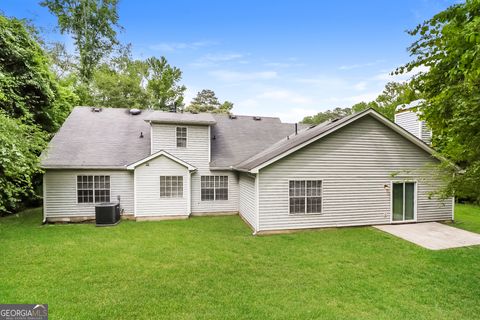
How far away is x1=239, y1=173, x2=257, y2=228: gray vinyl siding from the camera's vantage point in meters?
9.08

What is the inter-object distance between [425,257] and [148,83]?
2904 cm

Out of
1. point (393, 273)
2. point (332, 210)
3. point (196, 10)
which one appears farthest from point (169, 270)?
point (196, 10)

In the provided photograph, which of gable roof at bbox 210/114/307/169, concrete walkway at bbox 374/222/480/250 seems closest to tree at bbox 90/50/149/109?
gable roof at bbox 210/114/307/169

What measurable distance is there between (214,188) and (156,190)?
9.02 ft

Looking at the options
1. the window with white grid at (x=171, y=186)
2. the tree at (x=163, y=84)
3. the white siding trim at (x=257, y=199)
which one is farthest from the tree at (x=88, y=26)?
the white siding trim at (x=257, y=199)

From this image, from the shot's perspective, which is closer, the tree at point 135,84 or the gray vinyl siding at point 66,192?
the gray vinyl siding at point 66,192

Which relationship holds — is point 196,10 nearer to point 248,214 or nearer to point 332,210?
point 248,214

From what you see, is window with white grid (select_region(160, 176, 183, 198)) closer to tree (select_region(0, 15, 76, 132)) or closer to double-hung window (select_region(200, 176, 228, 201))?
double-hung window (select_region(200, 176, 228, 201))

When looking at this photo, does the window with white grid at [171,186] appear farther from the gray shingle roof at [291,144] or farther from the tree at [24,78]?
the tree at [24,78]

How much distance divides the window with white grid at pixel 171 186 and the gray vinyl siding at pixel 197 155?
29.6 inches

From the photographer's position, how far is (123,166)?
10.7 metres

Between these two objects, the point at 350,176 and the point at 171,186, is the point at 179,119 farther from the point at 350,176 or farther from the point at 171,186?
the point at 350,176

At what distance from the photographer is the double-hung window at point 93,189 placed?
34.5 feet

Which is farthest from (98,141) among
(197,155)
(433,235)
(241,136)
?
(433,235)
